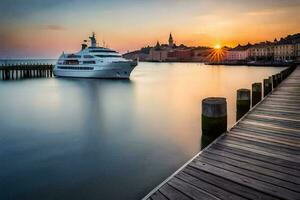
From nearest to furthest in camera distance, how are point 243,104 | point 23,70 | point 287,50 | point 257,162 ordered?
point 257,162 < point 243,104 < point 23,70 < point 287,50

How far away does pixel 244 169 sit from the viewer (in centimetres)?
486

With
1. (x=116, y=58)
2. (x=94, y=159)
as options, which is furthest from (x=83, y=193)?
(x=116, y=58)

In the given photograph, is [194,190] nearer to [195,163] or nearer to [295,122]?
[195,163]

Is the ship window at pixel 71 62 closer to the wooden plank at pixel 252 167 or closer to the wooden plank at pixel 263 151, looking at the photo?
the wooden plank at pixel 263 151

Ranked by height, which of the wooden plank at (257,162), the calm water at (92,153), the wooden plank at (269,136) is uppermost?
the wooden plank at (269,136)

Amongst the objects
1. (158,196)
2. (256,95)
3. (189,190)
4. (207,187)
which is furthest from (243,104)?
(158,196)

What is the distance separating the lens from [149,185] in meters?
6.95

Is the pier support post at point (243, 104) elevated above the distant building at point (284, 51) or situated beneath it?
situated beneath

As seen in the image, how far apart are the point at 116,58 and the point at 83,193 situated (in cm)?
4389

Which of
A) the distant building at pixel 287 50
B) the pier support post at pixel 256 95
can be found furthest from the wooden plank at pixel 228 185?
the distant building at pixel 287 50

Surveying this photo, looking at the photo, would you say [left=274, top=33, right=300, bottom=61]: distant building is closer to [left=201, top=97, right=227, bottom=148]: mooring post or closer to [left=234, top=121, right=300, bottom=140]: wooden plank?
[left=234, top=121, right=300, bottom=140]: wooden plank

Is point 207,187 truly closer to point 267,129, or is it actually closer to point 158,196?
point 158,196

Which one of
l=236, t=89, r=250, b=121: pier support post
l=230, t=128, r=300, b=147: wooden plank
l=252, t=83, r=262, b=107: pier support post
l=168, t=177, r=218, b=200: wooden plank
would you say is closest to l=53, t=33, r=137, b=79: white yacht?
l=252, t=83, r=262, b=107: pier support post

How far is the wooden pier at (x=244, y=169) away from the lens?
4.09 meters
